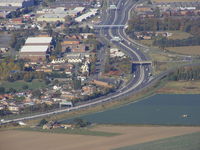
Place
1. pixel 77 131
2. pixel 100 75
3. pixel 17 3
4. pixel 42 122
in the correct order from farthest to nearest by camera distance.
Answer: pixel 17 3 < pixel 100 75 < pixel 42 122 < pixel 77 131

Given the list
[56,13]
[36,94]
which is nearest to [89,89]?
[36,94]

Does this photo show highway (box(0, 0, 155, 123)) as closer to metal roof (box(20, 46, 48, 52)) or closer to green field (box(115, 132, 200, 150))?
metal roof (box(20, 46, 48, 52))

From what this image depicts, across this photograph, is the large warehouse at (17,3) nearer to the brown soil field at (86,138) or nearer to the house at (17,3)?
the house at (17,3)

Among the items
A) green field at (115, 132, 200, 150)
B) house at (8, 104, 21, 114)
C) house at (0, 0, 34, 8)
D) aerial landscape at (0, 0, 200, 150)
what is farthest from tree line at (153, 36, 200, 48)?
green field at (115, 132, 200, 150)

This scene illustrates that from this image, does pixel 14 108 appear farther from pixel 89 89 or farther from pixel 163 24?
pixel 163 24

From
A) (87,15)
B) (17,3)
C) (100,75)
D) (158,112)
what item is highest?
(17,3)

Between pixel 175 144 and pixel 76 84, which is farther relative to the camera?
pixel 76 84

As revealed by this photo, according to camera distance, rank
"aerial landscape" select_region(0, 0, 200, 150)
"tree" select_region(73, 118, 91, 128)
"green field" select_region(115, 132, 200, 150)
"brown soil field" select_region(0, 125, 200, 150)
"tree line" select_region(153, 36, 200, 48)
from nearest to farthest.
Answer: "green field" select_region(115, 132, 200, 150)
"brown soil field" select_region(0, 125, 200, 150)
"aerial landscape" select_region(0, 0, 200, 150)
"tree" select_region(73, 118, 91, 128)
"tree line" select_region(153, 36, 200, 48)
